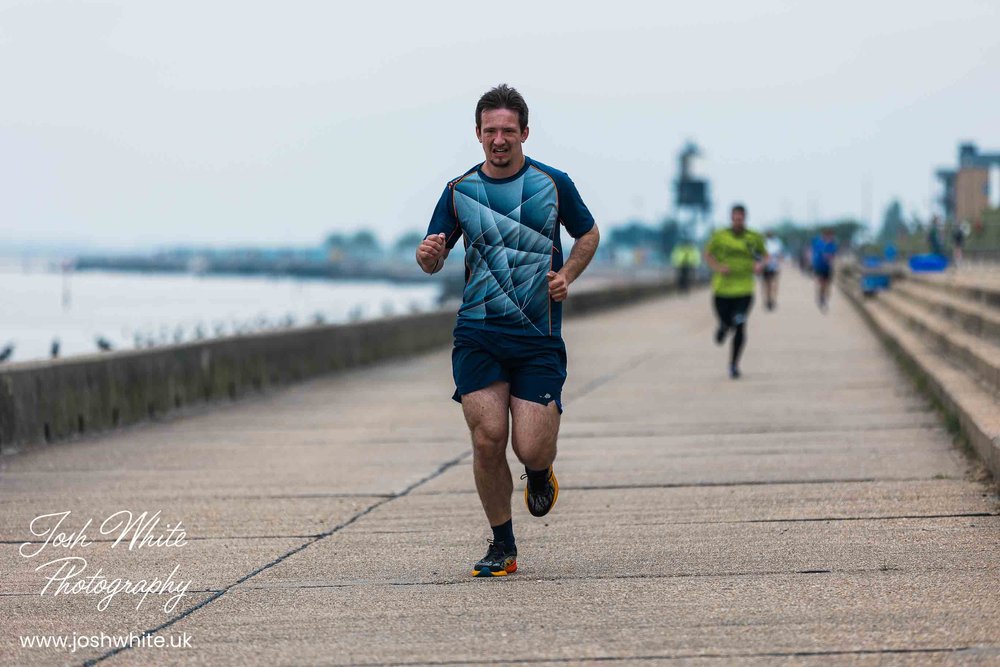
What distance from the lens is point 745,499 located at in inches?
343

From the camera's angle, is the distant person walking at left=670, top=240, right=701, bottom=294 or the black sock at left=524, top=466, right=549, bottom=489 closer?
the black sock at left=524, top=466, right=549, bottom=489

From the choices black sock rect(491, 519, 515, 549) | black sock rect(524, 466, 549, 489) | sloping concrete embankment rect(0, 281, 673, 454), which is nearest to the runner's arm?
black sock rect(524, 466, 549, 489)

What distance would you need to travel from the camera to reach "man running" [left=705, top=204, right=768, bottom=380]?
17.5m

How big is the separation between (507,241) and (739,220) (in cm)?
1154

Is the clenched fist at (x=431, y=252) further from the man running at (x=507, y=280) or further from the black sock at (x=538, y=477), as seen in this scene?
the black sock at (x=538, y=477)

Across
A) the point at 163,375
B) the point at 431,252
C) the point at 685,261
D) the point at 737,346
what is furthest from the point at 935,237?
the point at 431,252

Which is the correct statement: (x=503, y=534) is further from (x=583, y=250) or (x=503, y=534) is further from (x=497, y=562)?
(x=583, y=250)

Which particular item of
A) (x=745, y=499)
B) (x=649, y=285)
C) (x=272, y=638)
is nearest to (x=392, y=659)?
(x=272, y=638)

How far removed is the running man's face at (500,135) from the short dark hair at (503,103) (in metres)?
0.02

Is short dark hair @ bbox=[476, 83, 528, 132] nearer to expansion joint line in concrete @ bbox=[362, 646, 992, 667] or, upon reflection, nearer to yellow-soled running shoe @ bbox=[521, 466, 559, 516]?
yellow-soled running shoe @ bbox=[521, 466, 559, 516]

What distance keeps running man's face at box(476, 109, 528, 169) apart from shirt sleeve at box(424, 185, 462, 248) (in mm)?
254

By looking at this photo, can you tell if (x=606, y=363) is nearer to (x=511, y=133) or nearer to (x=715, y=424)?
(x=715, y=424)

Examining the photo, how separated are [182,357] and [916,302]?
12.7m

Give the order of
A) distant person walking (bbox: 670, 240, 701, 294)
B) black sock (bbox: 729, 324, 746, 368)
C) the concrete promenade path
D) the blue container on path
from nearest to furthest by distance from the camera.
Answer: the concrete promenade path < black sock (bbox: 729, 324, 746, 368) < the blue container on path < distant person walking (bbox: 670, 240, 701, 294)
